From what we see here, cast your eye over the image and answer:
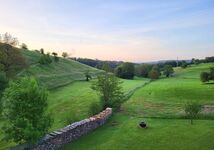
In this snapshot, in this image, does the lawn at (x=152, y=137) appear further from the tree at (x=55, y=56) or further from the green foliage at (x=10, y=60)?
the tree at (x=55, y=56)

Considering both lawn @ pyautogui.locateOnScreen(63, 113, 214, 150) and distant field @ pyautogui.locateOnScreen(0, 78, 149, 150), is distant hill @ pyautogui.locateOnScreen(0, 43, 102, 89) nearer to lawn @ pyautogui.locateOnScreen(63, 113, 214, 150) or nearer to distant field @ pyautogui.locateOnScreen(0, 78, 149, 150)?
distant field @ pyautogui.locateOnScreen(0, 78, 149, 150)

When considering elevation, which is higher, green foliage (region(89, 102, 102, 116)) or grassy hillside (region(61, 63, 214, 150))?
green foliage (region(89, 102, 102, 116))

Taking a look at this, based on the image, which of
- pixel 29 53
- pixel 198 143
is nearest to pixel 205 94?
pixel 198 143

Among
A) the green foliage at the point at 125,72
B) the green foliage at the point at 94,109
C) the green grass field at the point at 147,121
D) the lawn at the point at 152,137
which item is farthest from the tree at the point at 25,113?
the green foliage at the point at 125,72

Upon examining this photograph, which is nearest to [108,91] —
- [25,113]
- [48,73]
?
[25,113]

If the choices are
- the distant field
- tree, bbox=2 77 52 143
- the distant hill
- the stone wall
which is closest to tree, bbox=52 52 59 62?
the distant hill

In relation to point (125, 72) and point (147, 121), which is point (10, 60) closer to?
point (147, 121)
